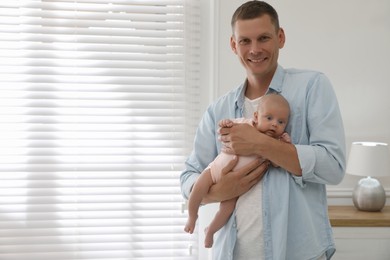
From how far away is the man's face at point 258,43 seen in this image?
1415 millimetres

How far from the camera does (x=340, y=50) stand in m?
2.93

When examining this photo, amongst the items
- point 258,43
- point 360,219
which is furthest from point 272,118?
point 360,219

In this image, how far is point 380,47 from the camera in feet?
9.68

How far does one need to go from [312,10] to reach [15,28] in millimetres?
1828

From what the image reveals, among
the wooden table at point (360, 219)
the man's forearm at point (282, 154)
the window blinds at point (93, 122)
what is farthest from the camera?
the window blinds at point (93, 122)

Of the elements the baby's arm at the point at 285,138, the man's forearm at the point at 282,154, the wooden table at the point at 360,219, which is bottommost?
the wooden table at the point at 360,219

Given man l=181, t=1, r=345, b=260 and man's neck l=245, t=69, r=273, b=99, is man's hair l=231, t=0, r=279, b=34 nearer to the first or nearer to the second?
man l=181, t=1, r=345, b=260

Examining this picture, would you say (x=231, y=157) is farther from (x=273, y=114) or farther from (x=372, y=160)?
(x=372, y=160)

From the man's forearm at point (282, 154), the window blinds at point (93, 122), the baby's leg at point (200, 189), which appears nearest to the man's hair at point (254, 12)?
the man's forearm at point (282, 154)

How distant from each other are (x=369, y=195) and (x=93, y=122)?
171 centimetres

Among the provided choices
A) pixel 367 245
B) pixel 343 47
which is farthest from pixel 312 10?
pixel 367 245

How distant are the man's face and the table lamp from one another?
146 centimetres

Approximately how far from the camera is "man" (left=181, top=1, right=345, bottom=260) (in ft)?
4.38

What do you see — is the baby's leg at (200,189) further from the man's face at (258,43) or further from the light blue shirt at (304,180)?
the man's face at (258,43)
